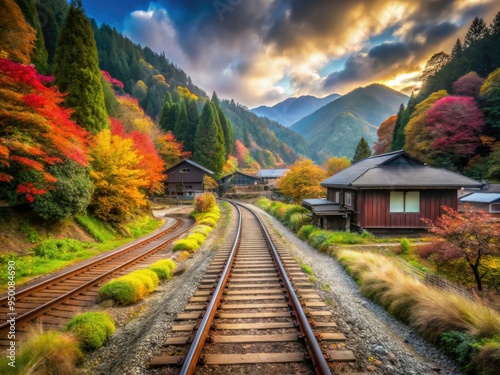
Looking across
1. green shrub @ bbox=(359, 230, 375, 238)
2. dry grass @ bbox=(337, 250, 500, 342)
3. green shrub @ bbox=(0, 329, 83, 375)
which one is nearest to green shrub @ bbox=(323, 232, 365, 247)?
green shrub @ bbox=(359, 230, 375, 238)

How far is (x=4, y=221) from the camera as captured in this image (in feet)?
32.4

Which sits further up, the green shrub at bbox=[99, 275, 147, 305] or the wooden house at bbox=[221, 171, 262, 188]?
the wooden house at bbox=[221, 171, 262, 188]

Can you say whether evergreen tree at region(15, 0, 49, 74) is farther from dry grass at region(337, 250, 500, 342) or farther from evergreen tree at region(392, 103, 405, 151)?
evergreen tree at region(392, 103, 405, 151)

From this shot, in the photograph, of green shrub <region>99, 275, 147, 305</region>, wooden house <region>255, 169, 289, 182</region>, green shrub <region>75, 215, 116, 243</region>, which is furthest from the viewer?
A: wooden house <region>255, 169, 289, 182</region>

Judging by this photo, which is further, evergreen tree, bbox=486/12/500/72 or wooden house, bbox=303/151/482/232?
evergreen tree, bbox=486/12/500/72

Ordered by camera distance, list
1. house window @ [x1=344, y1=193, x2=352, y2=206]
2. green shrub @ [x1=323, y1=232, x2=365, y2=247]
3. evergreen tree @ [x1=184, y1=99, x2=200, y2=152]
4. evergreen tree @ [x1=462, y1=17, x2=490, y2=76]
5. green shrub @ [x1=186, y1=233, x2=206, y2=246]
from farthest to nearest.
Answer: evergreen tree @ [x1=184, y1=99, x2=200, y2=152] → evergreen tree @ [x1=462, y1=17, x2=490, y2=76] → house window @ [x1=344, y1=193, x2=352, y2=206] → green shrub @ [x1=186, y1=233, x2=206, y2=246] → green shrub @ [x1=323, y1=232, x2=365, y2=247]

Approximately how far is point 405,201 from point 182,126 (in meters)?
47.5

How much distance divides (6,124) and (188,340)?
433 inches

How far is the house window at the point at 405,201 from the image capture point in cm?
1473

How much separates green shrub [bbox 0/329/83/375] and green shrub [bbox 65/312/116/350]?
13.5 inches

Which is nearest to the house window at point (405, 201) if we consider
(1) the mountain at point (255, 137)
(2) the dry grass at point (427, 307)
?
(2) the dry grass at point (427, 307)

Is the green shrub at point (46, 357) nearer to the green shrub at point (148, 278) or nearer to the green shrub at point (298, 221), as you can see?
the green shrub at point (148, 278)

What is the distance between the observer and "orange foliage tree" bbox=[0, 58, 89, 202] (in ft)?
28.0

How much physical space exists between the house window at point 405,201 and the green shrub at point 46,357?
52.4 ft
